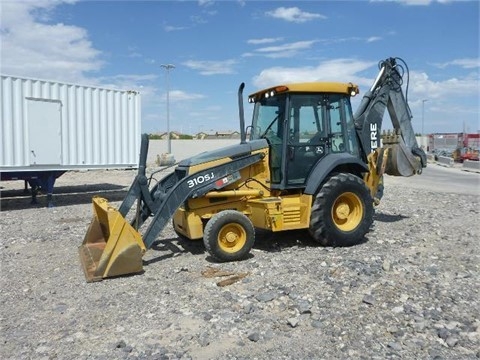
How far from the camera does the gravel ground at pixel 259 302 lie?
3.79m

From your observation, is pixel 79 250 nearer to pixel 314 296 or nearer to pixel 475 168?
pixel 314 296

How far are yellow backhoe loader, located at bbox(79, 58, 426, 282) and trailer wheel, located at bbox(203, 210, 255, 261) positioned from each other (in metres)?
0.01

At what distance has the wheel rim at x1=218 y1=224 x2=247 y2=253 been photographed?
6166 mm

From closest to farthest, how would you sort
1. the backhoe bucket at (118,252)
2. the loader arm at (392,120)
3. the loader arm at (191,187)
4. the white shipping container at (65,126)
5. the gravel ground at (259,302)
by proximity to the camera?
the gravel ground at (259,302), the backhoe bucket at (118,252), the loader arm at (191,187), the loader arm at (392,120), the white shipping container at (65,126)

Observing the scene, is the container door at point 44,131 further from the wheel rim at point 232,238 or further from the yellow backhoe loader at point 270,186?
the wheel rim at point 232,238

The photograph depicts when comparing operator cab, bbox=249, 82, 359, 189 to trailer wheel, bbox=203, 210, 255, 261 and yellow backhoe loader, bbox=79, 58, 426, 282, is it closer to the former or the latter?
yellow backhoe loader, bbox=79, 58, 426, 282

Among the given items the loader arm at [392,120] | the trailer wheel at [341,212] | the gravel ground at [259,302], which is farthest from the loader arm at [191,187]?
the loader arm at [392,120]

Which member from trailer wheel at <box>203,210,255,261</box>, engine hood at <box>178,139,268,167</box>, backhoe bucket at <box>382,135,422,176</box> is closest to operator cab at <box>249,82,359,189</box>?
engine hood at <box>178,139,268,167</box>

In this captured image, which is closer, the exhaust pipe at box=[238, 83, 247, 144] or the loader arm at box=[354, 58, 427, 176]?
the exhaust pipe at box=[238, 83, 247, 144]

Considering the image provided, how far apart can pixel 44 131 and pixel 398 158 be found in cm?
815

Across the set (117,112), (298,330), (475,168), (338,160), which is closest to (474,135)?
(475,168)

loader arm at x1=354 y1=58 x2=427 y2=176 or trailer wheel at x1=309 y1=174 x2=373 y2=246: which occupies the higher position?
loader arm at x1=354 y1=58 x2=427 y2=176

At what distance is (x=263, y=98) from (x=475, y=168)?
22.4 metres

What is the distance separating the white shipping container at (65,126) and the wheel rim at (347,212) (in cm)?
753
